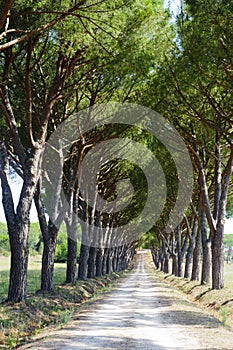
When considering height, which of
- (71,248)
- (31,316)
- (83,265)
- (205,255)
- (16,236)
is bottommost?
(31,316)

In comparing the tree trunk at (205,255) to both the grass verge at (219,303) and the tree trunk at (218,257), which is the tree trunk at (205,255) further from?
the tree trunk at (218,257)

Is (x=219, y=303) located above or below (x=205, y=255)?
below

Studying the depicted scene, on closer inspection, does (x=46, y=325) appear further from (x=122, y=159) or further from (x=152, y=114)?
(x=122, y=159)

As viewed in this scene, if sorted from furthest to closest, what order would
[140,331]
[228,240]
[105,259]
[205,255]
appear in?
[228,240] < [105,259] < [205,255] < [140,331]

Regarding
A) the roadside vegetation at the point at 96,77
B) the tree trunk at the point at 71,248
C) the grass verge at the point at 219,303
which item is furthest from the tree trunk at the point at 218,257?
the tree trunk at the point at 71,248

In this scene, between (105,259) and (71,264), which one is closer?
(71,264)

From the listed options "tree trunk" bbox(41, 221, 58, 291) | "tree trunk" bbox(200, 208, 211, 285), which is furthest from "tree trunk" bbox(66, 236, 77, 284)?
"tree trunk" bbox(200, 208, 211, 285)

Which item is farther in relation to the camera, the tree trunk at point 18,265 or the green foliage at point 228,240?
the green foliage at point 228,240

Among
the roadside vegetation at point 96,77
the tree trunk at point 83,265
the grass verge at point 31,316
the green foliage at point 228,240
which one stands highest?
the roadside vegetation at point 96,77

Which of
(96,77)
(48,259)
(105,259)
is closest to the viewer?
(96,77)

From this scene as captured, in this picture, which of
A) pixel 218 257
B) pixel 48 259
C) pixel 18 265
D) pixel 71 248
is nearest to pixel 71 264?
pixel 71 248

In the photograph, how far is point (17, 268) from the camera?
12562 millimetres

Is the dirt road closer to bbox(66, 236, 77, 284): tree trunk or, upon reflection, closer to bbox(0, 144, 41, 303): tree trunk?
bbox(0, 144, 41, 303): tree trunk

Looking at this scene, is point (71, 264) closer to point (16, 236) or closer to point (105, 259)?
point (16, 236)
